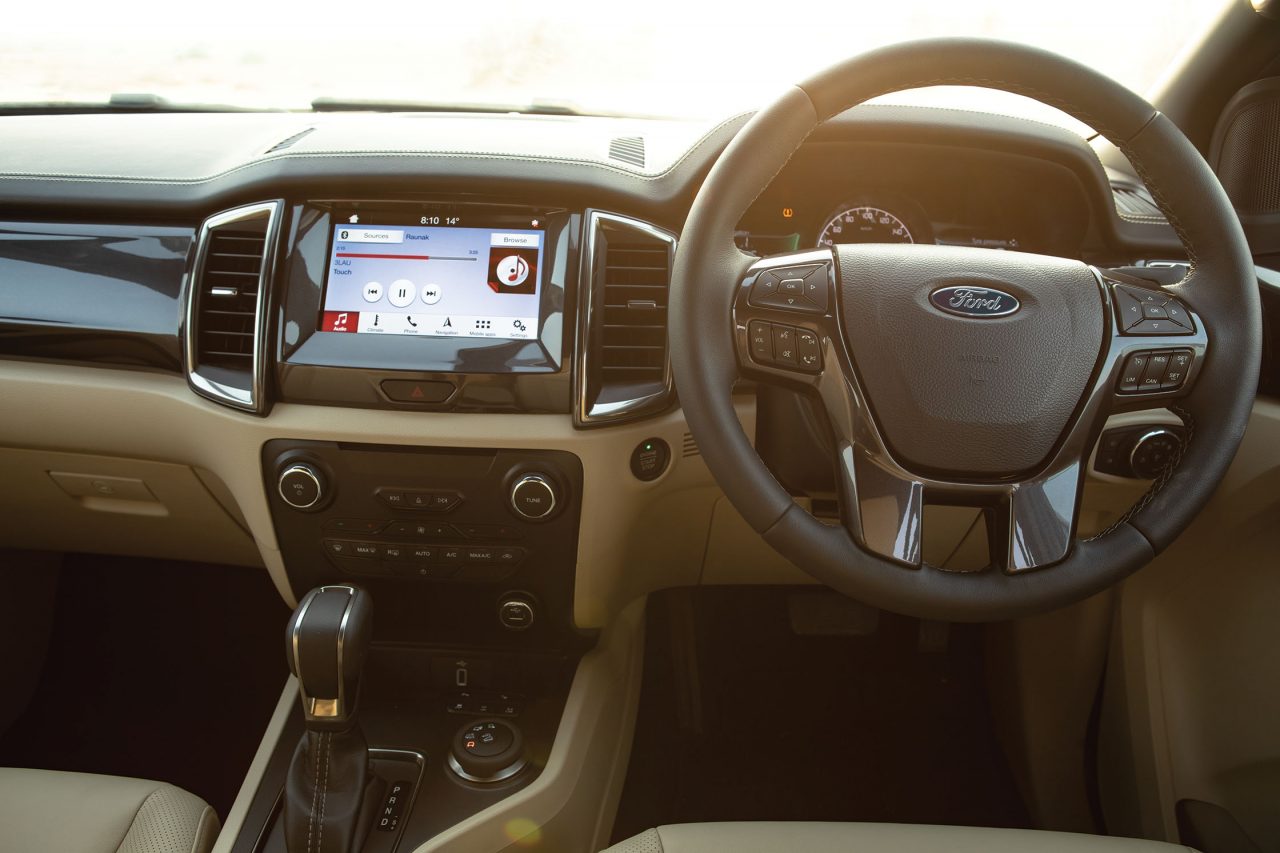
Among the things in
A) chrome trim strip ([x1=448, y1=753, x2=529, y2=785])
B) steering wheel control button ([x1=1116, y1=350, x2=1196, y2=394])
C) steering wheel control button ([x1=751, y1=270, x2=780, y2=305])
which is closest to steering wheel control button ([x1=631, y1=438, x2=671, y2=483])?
steering wheel control button ([x1=751, y1=270, x2=780, y2=305])

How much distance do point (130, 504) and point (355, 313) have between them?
2.13 ft

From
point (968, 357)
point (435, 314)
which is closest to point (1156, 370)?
point (968, 357)

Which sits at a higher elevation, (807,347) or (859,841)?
(807,347)

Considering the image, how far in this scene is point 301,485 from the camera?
4.46ft

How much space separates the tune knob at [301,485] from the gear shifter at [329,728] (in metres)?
0.16

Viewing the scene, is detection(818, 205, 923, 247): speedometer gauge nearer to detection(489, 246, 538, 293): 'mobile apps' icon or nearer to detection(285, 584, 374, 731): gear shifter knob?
detection(489, 246, 538, 293): 'mobile apps' icon

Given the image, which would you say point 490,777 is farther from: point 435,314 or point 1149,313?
point 1149,313

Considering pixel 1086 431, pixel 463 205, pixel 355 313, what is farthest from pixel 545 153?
pixel 1086 431

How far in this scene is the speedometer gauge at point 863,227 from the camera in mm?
1489

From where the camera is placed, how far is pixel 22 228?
1461 mm

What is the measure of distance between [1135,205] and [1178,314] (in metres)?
0.57

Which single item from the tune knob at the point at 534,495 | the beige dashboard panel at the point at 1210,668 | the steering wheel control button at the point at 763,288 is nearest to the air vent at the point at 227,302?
the tune knob at the point at 534,495

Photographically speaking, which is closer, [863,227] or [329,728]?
[329,728]

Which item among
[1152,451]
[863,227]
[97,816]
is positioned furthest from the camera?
[863,227]
